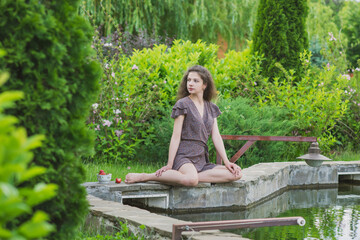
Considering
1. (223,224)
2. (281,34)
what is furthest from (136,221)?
(281,34)

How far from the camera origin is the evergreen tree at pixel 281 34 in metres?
10.1

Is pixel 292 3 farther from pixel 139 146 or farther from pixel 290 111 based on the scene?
pixel 139 146

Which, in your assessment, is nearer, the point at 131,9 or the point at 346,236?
the point at 346,236

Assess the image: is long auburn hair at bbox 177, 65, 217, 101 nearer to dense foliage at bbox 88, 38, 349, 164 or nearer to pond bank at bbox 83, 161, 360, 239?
pond bank at bbox 83, 161, 360, 239

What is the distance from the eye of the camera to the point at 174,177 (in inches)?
210

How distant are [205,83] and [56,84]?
3.47m

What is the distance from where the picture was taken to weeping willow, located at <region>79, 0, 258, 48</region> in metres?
13.3

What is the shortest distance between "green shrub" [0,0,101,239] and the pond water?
258 centimetres

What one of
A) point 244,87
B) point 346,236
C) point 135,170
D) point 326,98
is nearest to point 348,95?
point 326,98

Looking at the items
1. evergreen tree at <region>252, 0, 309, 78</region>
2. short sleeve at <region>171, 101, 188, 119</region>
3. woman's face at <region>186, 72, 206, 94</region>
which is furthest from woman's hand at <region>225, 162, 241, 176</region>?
evergreen tree at <region>252, 0, 309, 78</region>

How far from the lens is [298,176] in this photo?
7570 mm

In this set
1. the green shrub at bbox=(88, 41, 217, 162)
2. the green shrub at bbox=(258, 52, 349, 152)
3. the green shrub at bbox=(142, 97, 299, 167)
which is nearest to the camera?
the green shrub at bbox=(88, 41, 217, 162)

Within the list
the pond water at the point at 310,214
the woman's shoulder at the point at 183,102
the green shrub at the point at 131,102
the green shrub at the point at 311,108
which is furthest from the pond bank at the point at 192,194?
the green shrub at the point at 131,102

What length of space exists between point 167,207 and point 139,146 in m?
2.60
